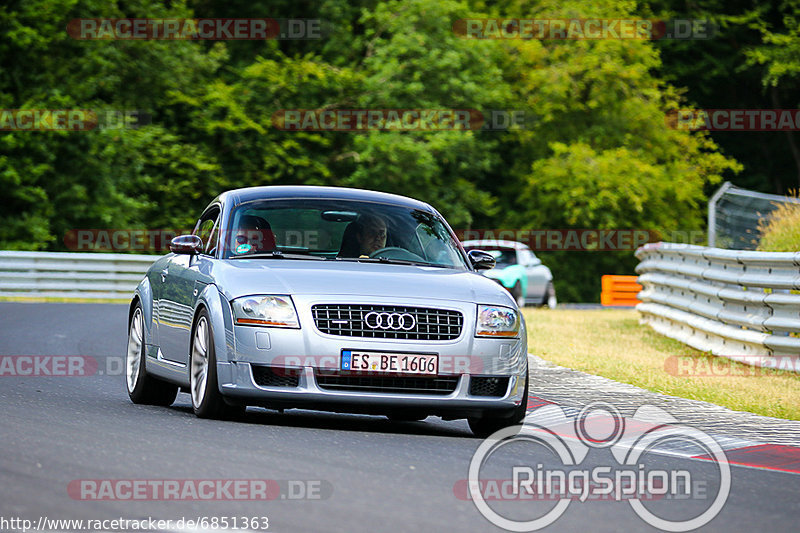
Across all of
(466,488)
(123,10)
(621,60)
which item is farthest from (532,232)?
(466,488)

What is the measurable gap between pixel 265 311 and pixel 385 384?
85cm

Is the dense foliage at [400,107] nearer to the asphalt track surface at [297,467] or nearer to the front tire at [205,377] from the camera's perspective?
the front tire at [205,377]

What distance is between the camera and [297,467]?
695cm

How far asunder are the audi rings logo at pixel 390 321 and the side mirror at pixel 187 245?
6.27 feet

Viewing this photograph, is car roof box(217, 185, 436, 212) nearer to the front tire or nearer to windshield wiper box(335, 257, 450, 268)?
windshield wiper box(335, 257, 450, 268)

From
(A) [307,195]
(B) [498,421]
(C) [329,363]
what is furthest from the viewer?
(A) [307,195]

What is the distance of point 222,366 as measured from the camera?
8672 mm

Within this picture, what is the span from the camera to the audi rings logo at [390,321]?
8.61m

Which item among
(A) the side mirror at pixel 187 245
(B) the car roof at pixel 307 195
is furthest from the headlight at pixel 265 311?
(B) the car roof at pixel 307 195

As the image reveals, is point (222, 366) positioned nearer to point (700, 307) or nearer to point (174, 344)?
point (174, 344)

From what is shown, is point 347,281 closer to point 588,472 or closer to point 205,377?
point 205,377

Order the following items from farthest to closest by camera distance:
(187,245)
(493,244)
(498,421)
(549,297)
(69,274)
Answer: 1. (549,297)
2. (69,274)
3. (493,244)
4. (187,245)
5. (498,421)

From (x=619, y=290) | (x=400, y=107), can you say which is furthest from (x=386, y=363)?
(x=400, y=107)

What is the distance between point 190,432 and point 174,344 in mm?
1759
